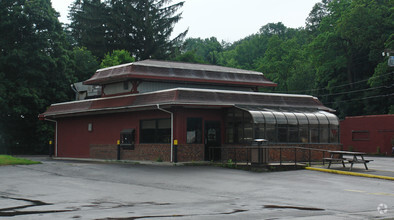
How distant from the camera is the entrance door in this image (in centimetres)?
2777

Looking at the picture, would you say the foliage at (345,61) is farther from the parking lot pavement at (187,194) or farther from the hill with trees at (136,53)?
the parking lot pavement at (187,194)

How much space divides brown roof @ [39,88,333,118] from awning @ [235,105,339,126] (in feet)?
2.76

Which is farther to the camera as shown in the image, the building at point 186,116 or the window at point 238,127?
the building at point 186,116

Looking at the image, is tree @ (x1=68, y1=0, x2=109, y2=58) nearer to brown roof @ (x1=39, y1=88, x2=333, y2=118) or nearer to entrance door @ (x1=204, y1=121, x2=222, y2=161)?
brown roof @ (x1=39, y1=88, x2=333, y2=118)

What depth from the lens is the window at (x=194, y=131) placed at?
27203 millimetres

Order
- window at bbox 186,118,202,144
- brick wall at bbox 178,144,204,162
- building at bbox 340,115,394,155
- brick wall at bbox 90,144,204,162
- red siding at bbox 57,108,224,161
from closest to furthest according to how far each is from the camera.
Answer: brick wall at bbox 178,144,204,162 → brick wall at bbox 90,144,204,162 → red siding at bbox 57,108,224,161 → window at bbox 186,118,202,144 → building at bbox 340,115,394,155

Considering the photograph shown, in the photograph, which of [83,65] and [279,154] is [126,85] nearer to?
[279,154]

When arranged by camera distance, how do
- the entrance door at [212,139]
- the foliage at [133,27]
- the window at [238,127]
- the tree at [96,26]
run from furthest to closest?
the tree at [96,26]
the foliage at [133,27]
the entrance door at [212,139]
the window at [238,127]

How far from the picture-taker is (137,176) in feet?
69.3

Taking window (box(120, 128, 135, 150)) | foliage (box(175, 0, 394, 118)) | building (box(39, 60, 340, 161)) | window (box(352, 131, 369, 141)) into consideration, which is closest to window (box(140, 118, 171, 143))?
building (box(39, 60, 340, 161))

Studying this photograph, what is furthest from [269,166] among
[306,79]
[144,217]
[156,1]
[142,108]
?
[306,79]

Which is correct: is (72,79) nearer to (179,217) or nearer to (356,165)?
(356,165)

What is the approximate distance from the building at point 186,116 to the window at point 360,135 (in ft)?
46.3

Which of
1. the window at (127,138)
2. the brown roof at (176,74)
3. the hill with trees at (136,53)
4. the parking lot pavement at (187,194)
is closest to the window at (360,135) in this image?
the hill with trees at (136,53)
